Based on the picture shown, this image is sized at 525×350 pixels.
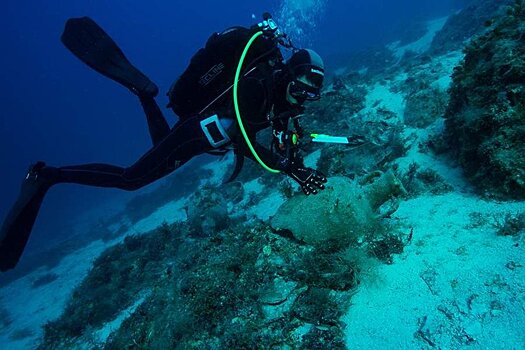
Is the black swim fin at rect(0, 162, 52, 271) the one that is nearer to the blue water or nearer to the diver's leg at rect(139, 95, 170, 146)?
the diver's leg at rect(139, 95, 170, 146)

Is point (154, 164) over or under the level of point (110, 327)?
over

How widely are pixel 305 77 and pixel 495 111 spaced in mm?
2447

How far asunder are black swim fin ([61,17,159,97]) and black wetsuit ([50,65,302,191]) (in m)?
0.36

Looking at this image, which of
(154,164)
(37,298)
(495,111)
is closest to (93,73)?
(37,298)

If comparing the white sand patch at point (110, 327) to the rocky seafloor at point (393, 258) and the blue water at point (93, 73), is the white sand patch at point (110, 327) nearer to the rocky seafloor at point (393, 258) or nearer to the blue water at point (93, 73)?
the rocky seafloor at point (393, 258)

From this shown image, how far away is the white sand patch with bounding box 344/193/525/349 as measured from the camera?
105 inches

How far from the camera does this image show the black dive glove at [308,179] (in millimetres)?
3863

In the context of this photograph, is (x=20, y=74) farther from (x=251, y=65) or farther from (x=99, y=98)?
(x=251, y=65)

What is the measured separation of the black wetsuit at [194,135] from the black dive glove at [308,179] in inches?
7.0

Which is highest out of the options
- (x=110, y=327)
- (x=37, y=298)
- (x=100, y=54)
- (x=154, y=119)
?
(x=100, y=54)

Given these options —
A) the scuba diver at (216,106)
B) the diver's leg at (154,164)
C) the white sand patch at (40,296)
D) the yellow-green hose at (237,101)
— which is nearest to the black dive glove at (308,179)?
the scuba diver at (216,106)

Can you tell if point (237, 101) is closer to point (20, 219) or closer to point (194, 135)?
point (194, 135)

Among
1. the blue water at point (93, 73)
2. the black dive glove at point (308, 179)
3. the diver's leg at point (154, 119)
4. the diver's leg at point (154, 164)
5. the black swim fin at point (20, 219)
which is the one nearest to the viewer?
the black dive glove at point (308, 179)

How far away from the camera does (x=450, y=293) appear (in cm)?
306
